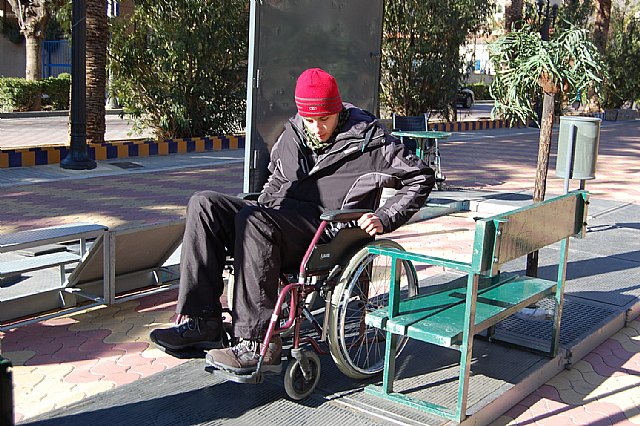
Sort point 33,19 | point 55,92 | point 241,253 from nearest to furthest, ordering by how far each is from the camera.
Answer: point 241,253 → point 33,19 → point 55,92

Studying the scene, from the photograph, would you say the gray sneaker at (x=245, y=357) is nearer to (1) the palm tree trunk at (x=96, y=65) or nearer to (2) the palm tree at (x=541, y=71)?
(2) the palm tree at (x=541, y=71)

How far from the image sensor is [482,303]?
12.9 feet

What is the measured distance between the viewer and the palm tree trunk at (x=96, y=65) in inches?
496

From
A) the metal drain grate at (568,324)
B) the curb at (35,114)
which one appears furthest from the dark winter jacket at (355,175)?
the curb at (35,114)

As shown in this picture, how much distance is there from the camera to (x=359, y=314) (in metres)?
3.92

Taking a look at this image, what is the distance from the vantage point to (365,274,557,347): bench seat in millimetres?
3447

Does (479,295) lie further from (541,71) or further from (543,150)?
(541,71)

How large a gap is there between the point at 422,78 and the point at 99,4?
8705 mm

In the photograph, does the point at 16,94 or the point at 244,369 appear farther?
the point at 16,94

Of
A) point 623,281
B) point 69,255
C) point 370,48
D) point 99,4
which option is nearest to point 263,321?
point 69,255

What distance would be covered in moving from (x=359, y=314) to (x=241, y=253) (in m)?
0.78

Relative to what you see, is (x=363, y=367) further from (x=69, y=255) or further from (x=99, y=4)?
(x=99, y=4)

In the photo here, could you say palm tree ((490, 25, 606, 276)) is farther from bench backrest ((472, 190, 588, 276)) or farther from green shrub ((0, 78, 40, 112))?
green shrub ((0, 78, 40, 112))

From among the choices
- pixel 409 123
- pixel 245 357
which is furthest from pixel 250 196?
pixel 409 123
